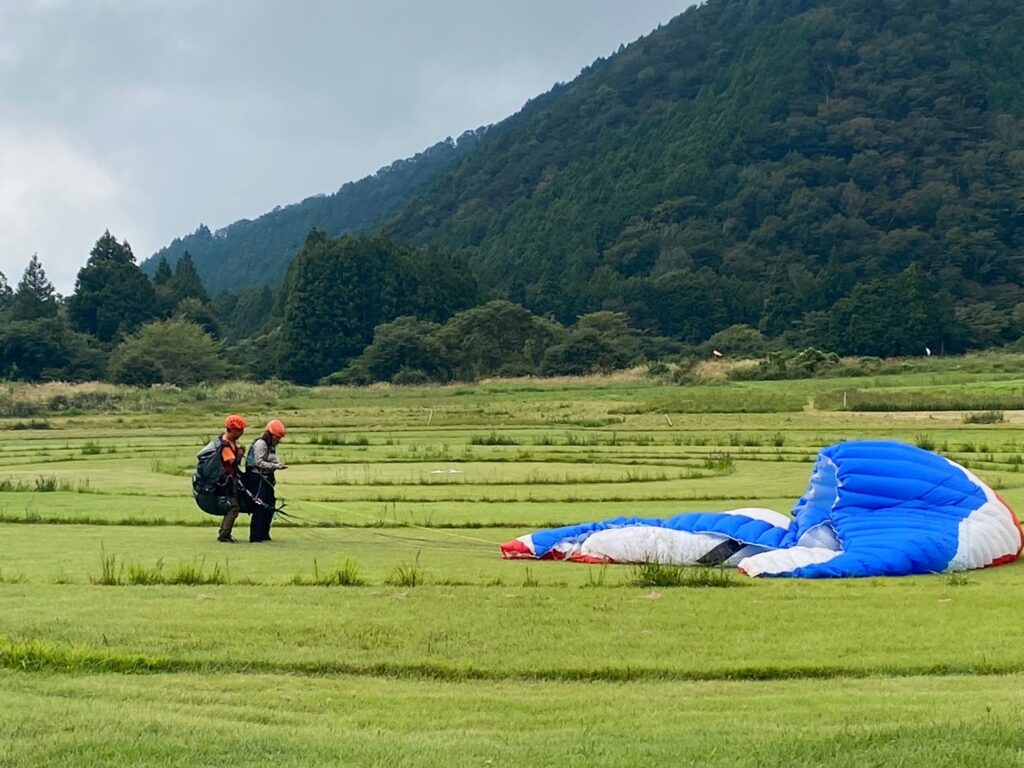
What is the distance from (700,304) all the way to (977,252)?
27.7 m

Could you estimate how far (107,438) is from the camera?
42.3 m

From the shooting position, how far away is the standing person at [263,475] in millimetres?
14922

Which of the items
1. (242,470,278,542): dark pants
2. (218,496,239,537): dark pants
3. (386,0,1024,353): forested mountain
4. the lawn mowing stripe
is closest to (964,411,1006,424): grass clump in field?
(242,470,278,542): dark pants

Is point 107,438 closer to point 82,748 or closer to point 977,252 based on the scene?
point 82,748

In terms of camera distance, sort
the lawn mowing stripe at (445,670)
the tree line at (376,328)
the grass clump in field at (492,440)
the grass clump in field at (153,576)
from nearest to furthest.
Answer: the lawn mowing stripe at (445,670), the grass clump in field at (153,576), the grass clump in field at (492,440), the tree line at (376,328)

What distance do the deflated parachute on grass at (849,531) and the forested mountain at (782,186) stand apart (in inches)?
3225

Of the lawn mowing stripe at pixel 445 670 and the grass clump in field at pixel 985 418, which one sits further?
the grass clump in field at pixel 985 418

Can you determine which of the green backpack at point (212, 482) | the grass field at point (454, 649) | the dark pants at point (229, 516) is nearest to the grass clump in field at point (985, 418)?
the grass field at point (454, 649)

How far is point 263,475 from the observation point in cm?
1502

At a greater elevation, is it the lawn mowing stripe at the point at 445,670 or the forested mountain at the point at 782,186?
the forested mountain at the point at 782,186

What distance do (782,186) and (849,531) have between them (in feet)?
412

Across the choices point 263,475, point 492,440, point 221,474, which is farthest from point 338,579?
point 492,440

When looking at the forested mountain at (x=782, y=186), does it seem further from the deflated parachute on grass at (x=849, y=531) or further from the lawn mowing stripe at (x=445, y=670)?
the lawn mowing stripe at (x=445, y=670)

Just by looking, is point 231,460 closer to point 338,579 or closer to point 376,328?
point 338,579
